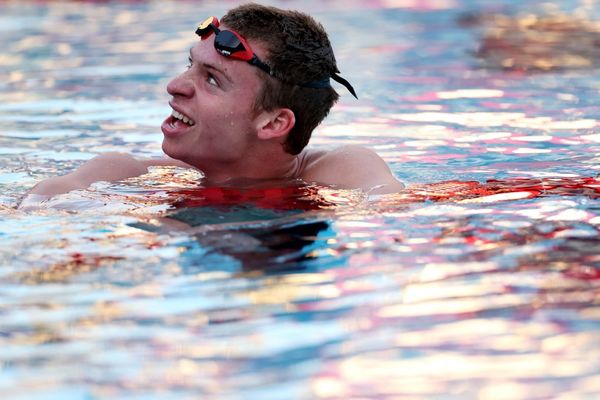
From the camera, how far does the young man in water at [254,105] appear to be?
4996 mm

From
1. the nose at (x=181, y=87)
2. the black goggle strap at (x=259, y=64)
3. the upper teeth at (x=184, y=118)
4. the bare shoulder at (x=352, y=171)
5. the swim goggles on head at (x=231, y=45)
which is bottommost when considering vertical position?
the bare shoulder at (x=352, y=171)

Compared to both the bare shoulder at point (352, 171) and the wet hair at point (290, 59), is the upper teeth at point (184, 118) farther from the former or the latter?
the bare shoulder at point (352, 171)

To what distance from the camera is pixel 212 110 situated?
16.4ft

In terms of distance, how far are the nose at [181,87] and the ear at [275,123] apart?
14.0 inches

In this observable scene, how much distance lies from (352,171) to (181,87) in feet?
2.98

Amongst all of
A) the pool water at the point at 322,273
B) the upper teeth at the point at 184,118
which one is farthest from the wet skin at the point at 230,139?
the pool water at the point at 322,273

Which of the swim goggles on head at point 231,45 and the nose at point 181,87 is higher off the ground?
the swim goggles on head at point 231,45

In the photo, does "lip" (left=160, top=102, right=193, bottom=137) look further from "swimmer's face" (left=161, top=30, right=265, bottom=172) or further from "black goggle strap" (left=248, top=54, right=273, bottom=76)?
"black goggle strap" (left=248, top=54, right=273, bottom=76)

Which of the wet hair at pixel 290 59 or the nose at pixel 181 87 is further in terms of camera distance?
the wet hair at pixel 290 59

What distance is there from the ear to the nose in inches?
14.0

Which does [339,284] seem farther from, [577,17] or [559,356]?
[577,17]

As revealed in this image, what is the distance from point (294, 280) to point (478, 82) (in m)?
5.87

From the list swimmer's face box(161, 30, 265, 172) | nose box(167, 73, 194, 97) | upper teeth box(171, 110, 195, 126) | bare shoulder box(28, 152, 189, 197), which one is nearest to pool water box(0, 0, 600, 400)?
bare shoulder box(28, 152, 189, 197)

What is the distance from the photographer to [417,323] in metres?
3.37
